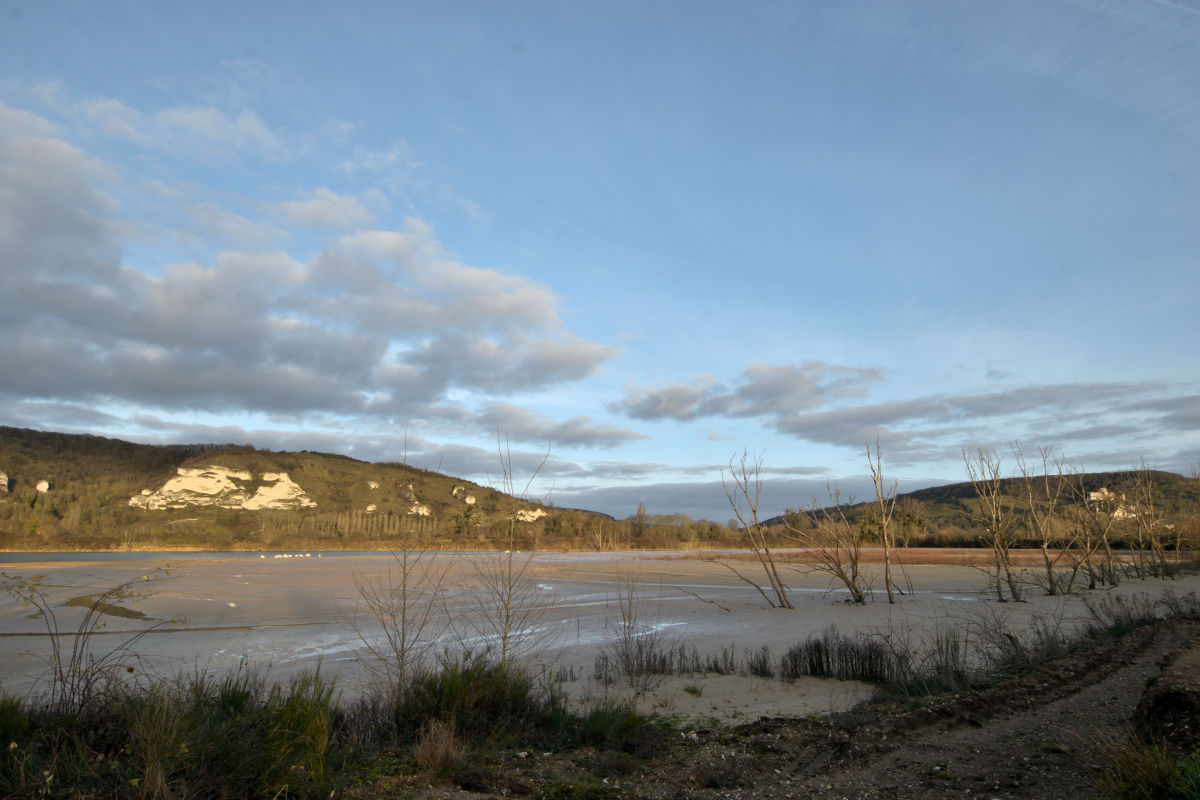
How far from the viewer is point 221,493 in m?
95.4

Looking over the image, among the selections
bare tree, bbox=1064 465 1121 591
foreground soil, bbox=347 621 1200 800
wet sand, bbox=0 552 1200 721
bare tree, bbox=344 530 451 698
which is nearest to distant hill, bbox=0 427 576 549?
wet sand, bbox=0 552 1200 721

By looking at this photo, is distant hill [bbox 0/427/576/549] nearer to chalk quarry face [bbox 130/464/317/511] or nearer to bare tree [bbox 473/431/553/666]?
chalk quarry face [bbox 130/464/317/511]

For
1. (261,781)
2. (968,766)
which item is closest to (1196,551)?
(968,766)

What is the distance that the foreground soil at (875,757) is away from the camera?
509 centimetres

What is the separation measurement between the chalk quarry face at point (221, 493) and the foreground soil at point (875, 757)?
335ft

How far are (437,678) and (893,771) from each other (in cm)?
495

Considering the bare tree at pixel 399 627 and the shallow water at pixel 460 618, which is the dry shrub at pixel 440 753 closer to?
the bare tree at pixel 399 627

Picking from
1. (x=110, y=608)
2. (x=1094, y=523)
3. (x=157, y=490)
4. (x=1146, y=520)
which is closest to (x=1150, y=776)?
(x=110, y=608)

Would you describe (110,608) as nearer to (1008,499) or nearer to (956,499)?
(1008,499)

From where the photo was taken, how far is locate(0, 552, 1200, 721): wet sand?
995 centimetres

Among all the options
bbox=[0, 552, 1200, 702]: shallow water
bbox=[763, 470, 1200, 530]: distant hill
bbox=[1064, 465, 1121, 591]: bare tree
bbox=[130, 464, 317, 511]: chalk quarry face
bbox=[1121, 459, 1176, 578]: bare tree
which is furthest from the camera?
bbox=[130, 464, 317, 511]: chalk quarry face

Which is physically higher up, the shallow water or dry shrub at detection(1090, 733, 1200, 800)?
dry shrub at detection(1090, 733, 1200, 800)

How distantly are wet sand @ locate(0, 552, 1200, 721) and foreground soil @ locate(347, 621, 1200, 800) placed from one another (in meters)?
1.84

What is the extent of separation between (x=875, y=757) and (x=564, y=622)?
12224mm
